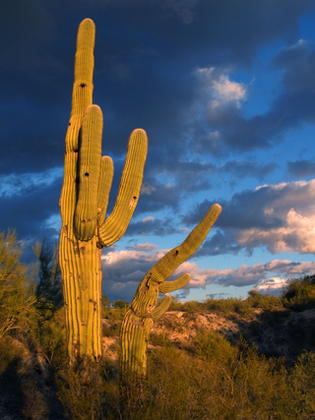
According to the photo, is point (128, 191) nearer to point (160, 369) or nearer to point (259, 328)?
point (160, 369)

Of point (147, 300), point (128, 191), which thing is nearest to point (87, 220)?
point (128, 191)

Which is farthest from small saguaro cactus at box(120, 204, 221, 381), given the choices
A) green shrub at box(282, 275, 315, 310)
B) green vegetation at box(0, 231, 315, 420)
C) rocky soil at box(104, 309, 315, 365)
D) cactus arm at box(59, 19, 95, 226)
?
green shrub at box(282, 275, 315, 310)

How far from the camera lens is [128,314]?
5.93 meters

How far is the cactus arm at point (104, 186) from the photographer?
5.84 m

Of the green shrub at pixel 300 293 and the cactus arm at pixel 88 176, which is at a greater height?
the cactus arm at pixel 88 176

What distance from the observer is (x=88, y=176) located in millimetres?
5227

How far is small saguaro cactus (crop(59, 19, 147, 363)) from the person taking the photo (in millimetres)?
5207

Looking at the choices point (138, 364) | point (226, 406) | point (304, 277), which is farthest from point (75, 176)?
point (304, 277)

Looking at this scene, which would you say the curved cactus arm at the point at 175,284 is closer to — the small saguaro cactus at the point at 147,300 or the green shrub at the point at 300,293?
the small saguaro cactus at the point at 147,300

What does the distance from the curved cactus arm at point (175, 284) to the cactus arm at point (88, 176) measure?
197 centimetres

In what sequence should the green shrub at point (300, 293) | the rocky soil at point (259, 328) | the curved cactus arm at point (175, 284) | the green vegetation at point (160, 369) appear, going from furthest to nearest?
1. the green shrub at point (300, 293)
2. the rocky soil at point (259, 328)
3. the curved cactus arm at point (175, 284)
4. the green vegetation at point (160, 369)

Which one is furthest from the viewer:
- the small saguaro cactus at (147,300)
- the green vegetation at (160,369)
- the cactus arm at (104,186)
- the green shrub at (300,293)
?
the green shrub at (300,293)

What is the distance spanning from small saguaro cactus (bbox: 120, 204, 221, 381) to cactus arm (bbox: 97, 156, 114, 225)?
1527mm

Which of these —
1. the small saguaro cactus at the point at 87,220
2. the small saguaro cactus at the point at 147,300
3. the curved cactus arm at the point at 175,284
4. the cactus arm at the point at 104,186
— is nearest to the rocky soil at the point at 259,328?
the curved cactus arm at the point at 175,284
